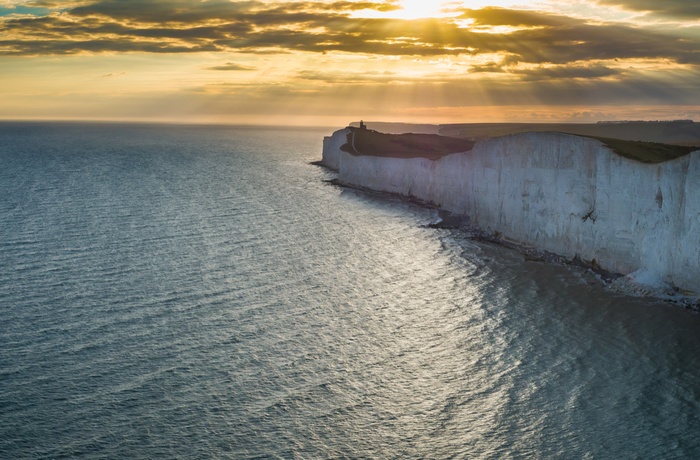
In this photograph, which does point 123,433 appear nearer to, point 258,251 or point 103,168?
point 258,251

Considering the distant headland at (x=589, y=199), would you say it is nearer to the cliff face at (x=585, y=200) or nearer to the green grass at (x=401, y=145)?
the cliff face at (x=585, y=200)

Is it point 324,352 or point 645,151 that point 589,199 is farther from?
point 324,352

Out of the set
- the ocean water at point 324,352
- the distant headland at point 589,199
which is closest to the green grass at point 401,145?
the distant headland at point 589,199

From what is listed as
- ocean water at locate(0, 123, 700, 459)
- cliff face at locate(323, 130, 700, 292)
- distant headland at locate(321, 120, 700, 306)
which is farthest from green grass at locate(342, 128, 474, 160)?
ocean water at locate(0, 123, 700, 459)

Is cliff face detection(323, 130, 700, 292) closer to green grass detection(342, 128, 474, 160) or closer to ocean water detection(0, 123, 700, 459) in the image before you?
ocean water detection(0, 123, 700, 459)

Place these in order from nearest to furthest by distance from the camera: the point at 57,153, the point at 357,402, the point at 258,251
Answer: the point at 357,402 → the point at 258,251 → the point at 57,153

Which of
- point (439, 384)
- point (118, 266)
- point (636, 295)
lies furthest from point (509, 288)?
point (118, 266)

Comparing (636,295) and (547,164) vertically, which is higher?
(547,164)
